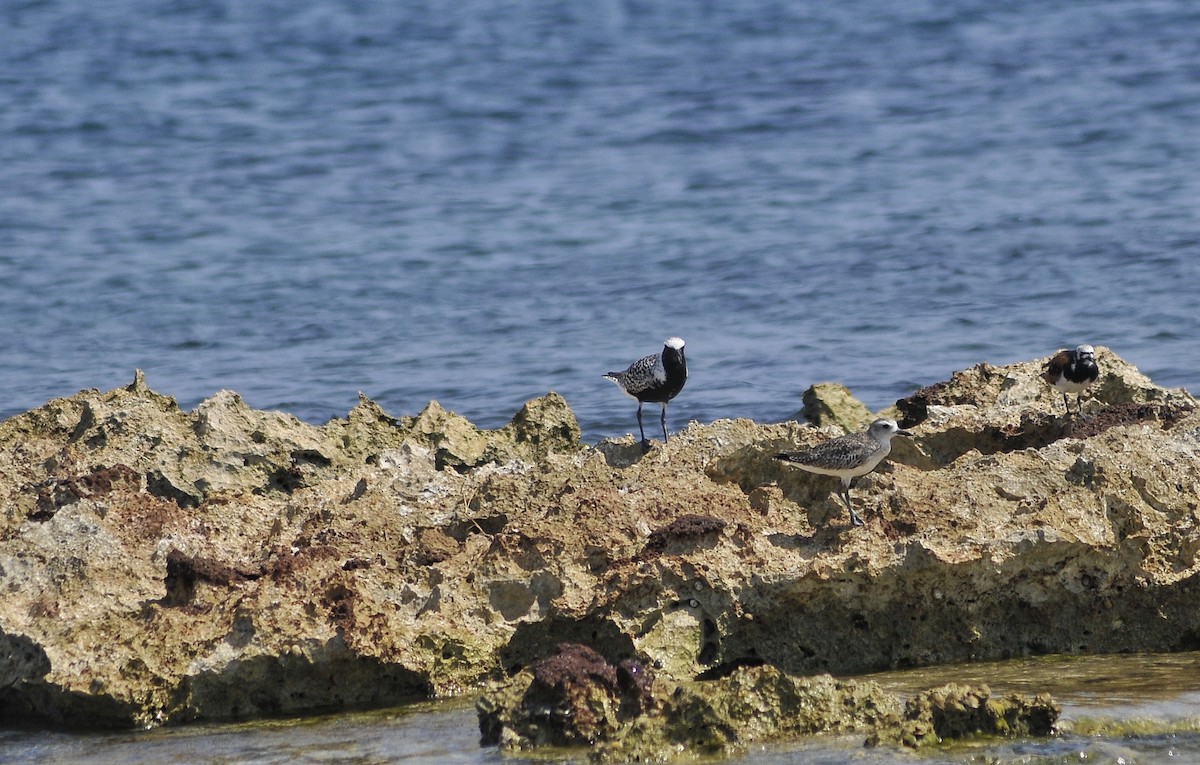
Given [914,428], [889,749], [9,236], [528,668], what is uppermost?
[9,236]

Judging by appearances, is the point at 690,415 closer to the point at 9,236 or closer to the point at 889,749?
the point at 889,749

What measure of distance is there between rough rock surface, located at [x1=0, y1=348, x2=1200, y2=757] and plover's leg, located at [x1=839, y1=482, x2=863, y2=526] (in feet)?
0.18

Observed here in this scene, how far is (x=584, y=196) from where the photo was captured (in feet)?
83.0

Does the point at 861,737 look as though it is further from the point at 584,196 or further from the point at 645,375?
the point at 584,196

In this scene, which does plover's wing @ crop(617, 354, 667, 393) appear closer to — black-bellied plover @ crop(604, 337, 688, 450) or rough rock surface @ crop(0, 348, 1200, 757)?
black-bellied plover @ crop(604, 337, 688, 450)

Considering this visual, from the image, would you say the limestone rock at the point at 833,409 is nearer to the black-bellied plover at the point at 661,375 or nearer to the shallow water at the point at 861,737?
the black-bellied plover at the point at 661,375

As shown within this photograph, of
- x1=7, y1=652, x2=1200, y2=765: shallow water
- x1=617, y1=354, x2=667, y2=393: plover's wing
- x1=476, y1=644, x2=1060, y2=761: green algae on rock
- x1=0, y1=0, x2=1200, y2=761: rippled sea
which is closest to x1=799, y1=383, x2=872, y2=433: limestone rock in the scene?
x1=617, y1=354, x2=667, y2=393: plover's wing

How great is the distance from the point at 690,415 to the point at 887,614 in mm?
6149

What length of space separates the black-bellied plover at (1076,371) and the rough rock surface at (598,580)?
1257 millimetres

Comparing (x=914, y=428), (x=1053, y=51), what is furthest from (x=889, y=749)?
(x=1053, y=51)

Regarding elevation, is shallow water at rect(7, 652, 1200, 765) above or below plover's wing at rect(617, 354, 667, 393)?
A: below

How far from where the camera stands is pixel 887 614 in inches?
299

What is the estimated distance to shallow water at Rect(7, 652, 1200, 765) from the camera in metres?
6.27

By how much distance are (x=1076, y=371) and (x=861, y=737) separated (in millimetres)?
3916
